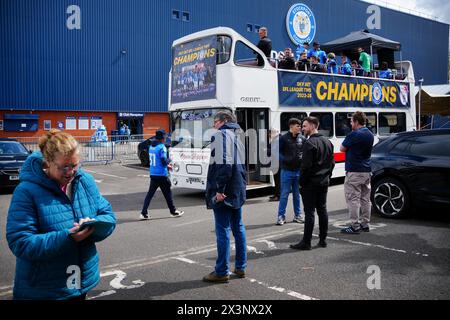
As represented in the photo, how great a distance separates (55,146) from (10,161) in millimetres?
10941

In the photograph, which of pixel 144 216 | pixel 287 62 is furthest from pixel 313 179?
pixel 287 62

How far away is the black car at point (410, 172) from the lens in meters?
7.08

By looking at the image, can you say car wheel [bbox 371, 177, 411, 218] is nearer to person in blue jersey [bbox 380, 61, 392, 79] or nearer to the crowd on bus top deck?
the crowd on bus top deck

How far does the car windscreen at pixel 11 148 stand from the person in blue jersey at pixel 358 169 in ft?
34.2

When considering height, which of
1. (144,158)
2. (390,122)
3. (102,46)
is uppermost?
(102,46)

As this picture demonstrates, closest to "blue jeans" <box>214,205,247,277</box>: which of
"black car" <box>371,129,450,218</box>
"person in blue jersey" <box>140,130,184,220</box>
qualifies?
"person in blue jersey" <box>140,130,184,220</box>

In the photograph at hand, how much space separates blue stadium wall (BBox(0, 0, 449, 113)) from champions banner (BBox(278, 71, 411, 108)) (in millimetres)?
23915

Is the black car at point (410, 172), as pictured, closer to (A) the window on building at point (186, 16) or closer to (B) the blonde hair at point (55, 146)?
(B) the blonde hair at point (55, 146)

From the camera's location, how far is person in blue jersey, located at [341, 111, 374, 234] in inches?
256

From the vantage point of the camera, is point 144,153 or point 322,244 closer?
point 322,244

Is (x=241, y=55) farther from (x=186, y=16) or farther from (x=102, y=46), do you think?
(x=186, y=16)

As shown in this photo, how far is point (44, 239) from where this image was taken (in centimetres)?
240

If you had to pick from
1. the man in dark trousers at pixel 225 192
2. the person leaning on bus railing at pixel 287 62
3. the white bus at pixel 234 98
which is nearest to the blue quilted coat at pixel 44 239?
the man in dark trousers at pixel 225 192

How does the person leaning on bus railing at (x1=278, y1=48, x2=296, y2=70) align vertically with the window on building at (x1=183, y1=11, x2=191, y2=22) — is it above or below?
below
